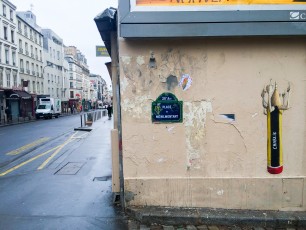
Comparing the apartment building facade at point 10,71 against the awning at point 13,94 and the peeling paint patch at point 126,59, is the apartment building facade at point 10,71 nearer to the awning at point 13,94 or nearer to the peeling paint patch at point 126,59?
the awning at point 13,94

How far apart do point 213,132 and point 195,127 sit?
305 mm

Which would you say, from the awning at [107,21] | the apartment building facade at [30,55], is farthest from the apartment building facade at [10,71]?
the awning at [107,21]

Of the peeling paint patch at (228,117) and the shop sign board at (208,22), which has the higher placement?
the shop sign board at (208,22)

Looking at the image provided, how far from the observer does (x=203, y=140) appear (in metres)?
4.55

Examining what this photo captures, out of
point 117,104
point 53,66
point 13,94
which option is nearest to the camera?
point 117,104

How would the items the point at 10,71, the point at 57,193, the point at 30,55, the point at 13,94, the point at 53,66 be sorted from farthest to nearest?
the point at 53,66
the point at 30,55
the point at 10,71
the point at 13,94
the point at 57,193

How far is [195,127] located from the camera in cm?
453

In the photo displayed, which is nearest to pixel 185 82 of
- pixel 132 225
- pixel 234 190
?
pixel 234 190

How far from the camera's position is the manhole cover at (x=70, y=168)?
760 centimetres

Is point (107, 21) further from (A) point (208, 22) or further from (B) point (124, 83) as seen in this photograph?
(A) point (208, 22)

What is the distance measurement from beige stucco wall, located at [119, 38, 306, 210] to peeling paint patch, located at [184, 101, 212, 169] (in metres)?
0.02

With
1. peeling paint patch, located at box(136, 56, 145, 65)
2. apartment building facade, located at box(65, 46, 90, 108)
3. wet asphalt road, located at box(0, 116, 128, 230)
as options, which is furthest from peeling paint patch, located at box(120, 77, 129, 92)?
apartment building facade, located at box(65, 46, 90, 108)

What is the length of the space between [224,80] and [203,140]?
1.02 meters

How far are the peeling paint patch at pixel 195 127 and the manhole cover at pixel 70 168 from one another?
163 inches
